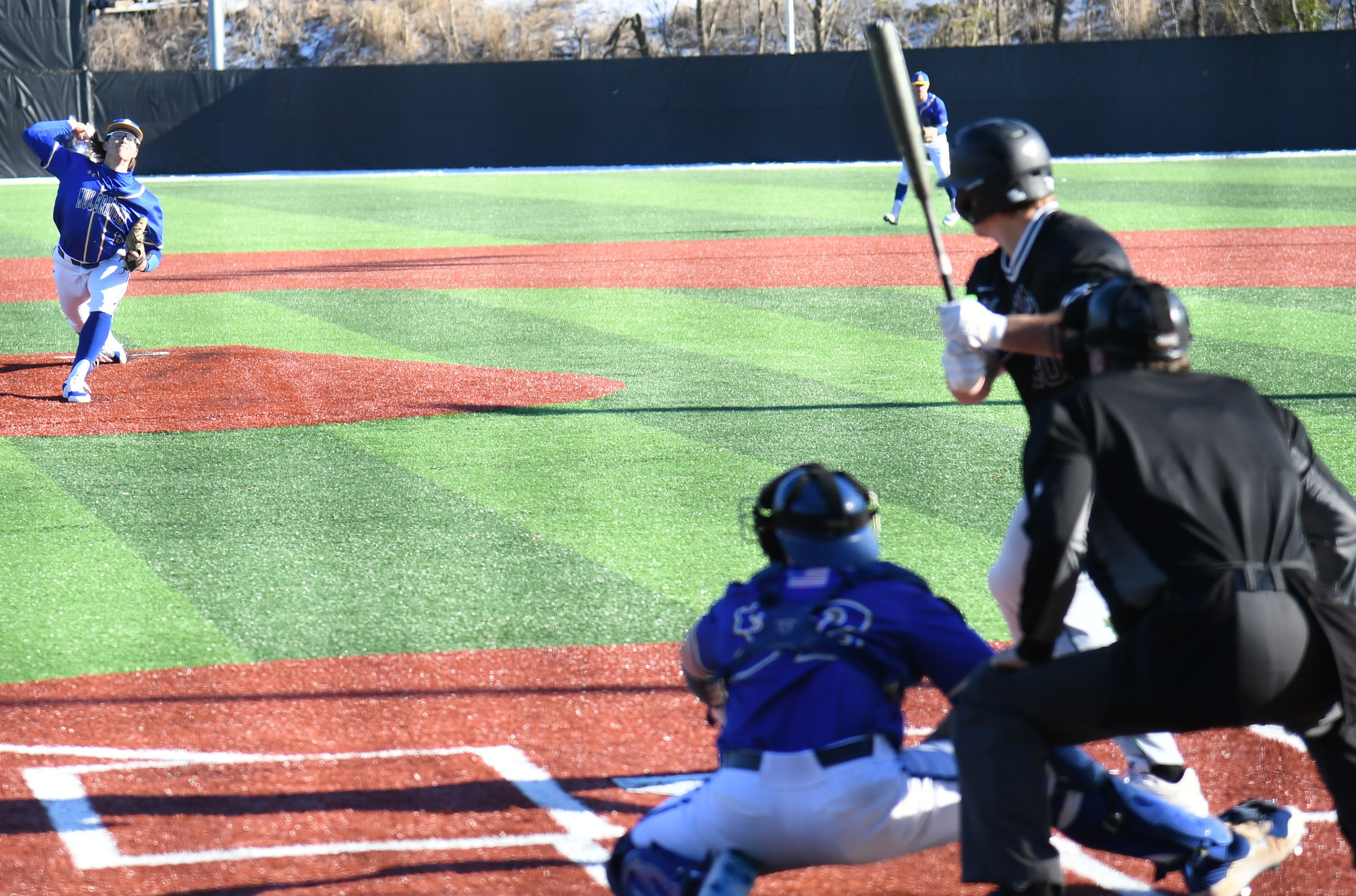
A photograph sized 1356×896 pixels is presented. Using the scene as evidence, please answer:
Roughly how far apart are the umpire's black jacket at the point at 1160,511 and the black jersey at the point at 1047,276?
1.93 feet

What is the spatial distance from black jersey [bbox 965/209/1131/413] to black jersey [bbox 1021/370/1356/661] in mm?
579

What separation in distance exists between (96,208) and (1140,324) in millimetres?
8927

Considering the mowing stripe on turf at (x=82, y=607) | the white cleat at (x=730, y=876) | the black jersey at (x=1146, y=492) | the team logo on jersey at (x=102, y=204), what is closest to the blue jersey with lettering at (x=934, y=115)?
the team logo on jersey at (x=102, y=204)

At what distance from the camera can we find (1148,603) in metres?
3.00

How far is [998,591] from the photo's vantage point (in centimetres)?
373

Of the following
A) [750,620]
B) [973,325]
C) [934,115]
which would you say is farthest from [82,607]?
[934,115]

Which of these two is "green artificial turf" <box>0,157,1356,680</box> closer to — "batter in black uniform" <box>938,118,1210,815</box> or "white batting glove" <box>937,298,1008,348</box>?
"batter in black uniform" <box>938,118,1210,815</box>

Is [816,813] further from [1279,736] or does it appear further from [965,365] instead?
[1279,736]

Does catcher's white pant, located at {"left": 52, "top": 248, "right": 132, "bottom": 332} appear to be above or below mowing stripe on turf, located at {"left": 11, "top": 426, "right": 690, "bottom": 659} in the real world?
above

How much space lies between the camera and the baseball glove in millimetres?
10586

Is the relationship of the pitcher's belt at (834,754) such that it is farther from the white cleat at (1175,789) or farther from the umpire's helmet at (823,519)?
the white cleat at (1175,789)

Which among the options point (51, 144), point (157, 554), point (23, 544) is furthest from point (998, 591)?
point (51, 144)

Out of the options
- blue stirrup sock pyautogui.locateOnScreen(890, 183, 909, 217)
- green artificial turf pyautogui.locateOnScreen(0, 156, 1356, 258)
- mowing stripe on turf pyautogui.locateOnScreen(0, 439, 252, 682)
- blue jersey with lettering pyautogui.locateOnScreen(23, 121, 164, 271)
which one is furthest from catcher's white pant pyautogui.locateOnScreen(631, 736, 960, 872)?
blue stirrup sock pyautogui.locateOnScreen(890, 183, 909, 217)

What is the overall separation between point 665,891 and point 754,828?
23cm
